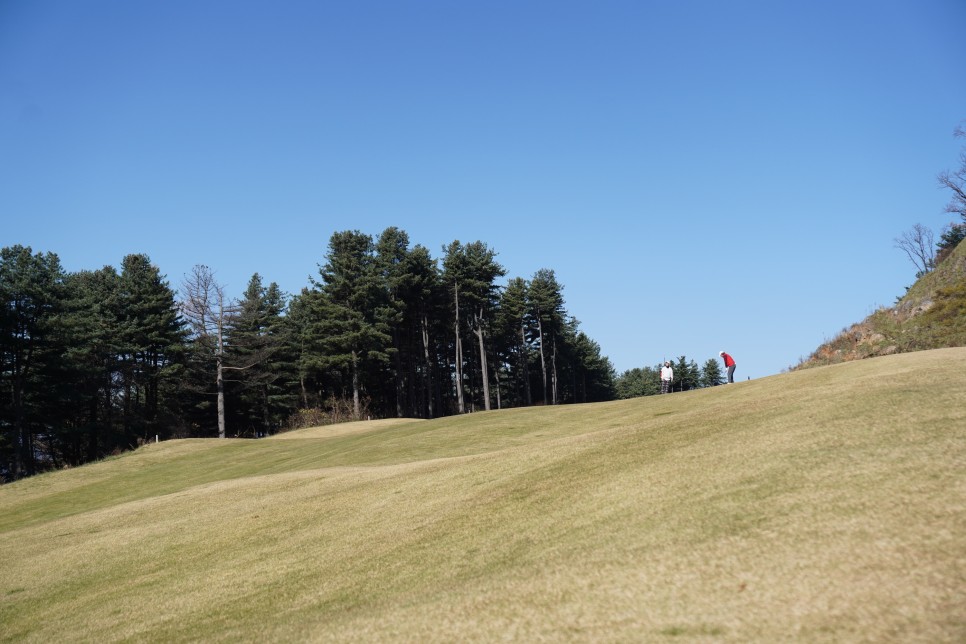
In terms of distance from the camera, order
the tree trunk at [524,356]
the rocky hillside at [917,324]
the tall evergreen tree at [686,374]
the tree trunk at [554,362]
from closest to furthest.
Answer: the rocky hillside at [917,324]
the tree trunk at [524,356]
the tree trunk at [554,362]
the tall evergreen tree at [686,374]

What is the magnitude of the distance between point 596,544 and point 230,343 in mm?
68189

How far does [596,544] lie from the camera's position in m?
8.34

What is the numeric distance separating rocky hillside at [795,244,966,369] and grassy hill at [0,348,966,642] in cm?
1013

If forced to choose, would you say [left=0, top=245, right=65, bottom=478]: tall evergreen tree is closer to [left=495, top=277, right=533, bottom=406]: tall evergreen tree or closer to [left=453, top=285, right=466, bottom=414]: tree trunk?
[left=453, top=285, right=466, bottom=414]: tree trunk

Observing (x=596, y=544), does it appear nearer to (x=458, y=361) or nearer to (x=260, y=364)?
(x=458, y=361)

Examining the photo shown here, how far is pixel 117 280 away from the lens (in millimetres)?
66562

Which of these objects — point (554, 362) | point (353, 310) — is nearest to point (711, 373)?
point (554, 362)

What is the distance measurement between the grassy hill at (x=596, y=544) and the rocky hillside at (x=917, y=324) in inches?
399

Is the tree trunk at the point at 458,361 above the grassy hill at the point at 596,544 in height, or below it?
above

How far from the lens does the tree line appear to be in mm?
51875

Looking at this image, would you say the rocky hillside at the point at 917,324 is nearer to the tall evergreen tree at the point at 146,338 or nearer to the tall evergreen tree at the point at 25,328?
the tall evergreen tree at the point at 25,328

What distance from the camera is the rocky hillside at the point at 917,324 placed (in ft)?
85.6

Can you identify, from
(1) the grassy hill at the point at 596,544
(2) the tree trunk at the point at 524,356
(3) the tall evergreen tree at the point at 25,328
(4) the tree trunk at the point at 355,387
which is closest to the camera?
(1) the grassy hill at the point at 596,544

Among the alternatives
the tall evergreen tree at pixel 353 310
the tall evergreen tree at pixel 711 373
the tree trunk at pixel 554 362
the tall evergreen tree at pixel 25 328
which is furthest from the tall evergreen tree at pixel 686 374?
the tall evergreen tree at pixel 25 328
